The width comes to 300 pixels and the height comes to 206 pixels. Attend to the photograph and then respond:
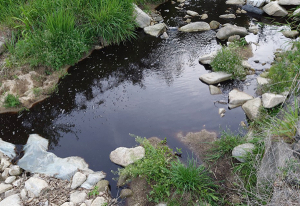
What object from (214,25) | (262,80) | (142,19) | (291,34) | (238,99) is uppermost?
(142,19)

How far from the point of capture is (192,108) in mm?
6574

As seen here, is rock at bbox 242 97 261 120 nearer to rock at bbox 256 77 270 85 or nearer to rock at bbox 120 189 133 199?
rock at bbox 256 77 270 85

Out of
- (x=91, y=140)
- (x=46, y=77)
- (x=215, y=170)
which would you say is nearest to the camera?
(x=215, y=170)

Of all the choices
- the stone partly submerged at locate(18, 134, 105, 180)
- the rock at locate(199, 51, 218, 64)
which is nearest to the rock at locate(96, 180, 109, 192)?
the stone partly submerged at locate(18, 134, 105, 180)

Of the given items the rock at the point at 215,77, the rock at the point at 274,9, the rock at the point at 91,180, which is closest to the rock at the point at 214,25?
the rock at the point at 274,9

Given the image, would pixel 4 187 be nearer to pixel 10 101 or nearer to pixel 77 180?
pixel 77 180

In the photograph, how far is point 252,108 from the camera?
6.02 m

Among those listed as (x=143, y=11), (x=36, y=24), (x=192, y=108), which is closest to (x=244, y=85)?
(x=192, y=108)

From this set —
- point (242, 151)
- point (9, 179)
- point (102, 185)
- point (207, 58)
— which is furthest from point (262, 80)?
point (9, 179)

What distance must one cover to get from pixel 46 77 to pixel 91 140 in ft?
9.41

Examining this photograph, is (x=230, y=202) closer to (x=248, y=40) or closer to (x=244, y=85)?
(x=244, y=85)

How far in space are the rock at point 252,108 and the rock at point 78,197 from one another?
375cm

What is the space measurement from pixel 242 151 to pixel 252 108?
1.60m

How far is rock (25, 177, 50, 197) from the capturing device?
4629mm
